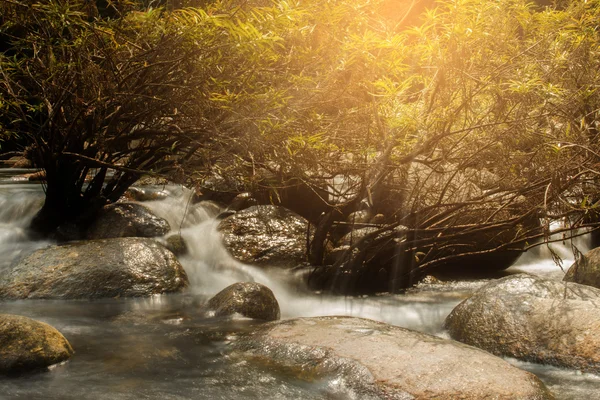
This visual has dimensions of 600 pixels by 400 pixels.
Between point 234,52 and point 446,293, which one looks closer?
point 234,52

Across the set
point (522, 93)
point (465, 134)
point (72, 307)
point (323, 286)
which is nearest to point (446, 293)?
point (323, 286)

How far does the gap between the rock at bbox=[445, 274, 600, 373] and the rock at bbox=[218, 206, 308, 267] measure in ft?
10.8

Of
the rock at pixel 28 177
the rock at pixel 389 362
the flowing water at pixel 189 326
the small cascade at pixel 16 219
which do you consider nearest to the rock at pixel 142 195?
the flowing water at pixel 189 326

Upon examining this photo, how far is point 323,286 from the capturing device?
24.7 feet

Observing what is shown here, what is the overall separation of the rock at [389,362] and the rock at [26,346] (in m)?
1.42

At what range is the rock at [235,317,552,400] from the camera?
12.2ft

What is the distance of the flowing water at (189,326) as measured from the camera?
12.6 feet

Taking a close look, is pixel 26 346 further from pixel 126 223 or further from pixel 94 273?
pixel 126 223

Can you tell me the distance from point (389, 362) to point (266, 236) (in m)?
4.74

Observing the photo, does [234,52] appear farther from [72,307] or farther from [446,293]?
[446,293]

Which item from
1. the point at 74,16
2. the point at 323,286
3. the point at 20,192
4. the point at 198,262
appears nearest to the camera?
the point at 74,16

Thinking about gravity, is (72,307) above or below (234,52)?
below

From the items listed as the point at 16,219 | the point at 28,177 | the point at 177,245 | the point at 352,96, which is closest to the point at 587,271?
the point at 352,96

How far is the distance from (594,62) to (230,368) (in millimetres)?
5014
